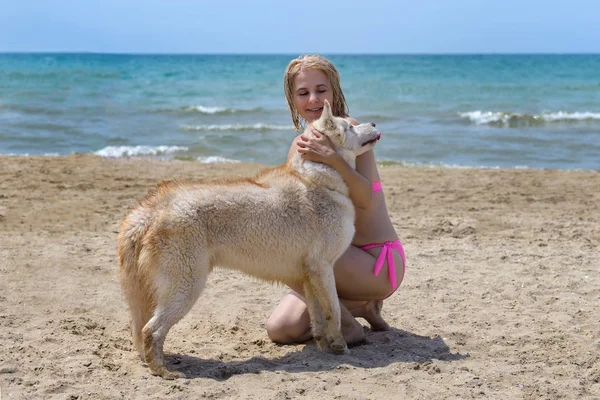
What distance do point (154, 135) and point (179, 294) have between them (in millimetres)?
15255

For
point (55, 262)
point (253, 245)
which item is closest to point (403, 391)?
point (253, 245)

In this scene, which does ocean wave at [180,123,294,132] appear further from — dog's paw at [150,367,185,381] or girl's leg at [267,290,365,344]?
dog's paw at [150,367,185,381]

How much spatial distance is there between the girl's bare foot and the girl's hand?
1341mm

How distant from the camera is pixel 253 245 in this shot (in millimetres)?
4699

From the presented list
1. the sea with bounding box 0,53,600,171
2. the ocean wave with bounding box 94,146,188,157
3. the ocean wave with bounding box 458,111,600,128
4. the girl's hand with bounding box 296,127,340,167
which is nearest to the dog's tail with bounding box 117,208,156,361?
the girl's hand with bounding box 296,127,340,167

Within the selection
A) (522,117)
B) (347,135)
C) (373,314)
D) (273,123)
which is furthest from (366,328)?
(522,117)

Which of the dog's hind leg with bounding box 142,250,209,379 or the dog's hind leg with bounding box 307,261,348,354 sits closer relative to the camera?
the dog's hind leg with bounding box 142,250,209,379

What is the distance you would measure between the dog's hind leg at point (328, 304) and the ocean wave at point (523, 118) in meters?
18.2

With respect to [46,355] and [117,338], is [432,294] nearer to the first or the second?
[117,338]

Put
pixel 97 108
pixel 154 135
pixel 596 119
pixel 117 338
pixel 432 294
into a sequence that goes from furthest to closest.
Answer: pixel 97 108, pixel 596 119, pixel 154 135, pixel 432 294, pixel 117 338

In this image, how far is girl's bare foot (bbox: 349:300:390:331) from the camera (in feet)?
18.6

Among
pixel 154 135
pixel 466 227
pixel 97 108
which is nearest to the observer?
pixel 466 227

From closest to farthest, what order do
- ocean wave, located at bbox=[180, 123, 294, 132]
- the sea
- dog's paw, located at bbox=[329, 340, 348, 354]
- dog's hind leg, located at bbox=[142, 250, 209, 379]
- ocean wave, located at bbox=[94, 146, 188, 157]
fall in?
dog's hind leg, located at bbox=[142, 250, 209, 379] → dog's paw, located at bbox=[329, 340, 348, 354] → ocean wave, located at bbox=[94, 146, 188, 157] → the sea → ocean wave, located at bbox=[180, 123, 294, 132]

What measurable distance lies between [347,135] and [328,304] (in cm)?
121
